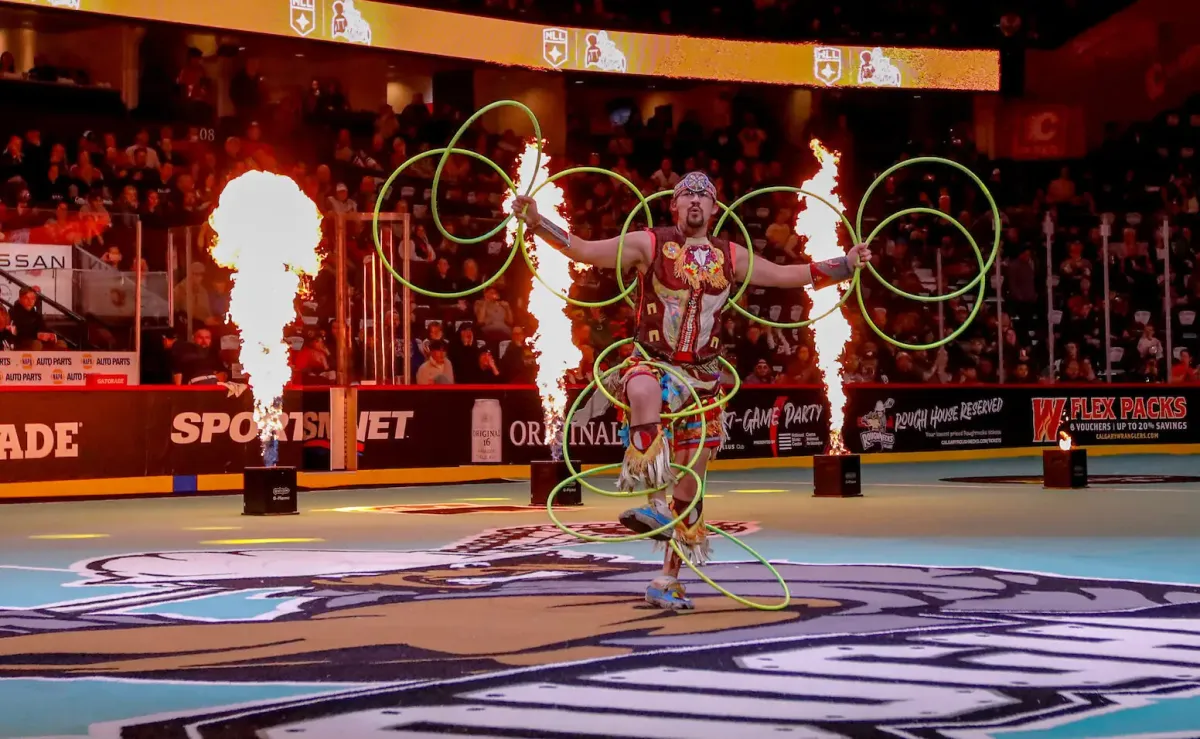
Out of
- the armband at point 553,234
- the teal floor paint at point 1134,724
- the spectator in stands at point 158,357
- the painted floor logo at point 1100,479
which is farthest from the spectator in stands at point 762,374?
the teal floor paint at point 1134,724

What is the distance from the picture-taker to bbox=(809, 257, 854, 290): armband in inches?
362

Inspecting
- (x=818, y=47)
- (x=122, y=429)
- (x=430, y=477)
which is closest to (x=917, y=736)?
(x=122, y=429)

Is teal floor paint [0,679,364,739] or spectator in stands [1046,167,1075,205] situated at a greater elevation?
spectator in stands [1046,167,1075,205]

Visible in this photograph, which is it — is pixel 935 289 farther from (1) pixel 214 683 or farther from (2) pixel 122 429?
(1) pixel 214 683

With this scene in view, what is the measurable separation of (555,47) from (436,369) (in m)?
10.9

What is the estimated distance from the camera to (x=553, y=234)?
8688mm

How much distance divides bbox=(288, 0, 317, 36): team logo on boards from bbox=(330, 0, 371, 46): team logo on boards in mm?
388

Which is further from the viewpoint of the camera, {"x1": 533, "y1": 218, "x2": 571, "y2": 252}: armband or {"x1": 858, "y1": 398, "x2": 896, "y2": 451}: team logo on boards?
{"x1": 858, "y1": 398, "x2": 896, "y2": 451}: team logo on boards

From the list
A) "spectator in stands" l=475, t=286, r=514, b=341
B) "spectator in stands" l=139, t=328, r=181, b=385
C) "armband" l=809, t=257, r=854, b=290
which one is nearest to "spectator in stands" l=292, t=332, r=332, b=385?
"spectator in stands" l=139, t=328, r=181, b=385

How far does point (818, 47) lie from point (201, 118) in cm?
1428

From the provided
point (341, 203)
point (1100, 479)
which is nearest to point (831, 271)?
point (1100, 479)

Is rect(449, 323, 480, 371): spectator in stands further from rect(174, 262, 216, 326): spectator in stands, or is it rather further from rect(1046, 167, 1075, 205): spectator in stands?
rect(1046, 167, 1075, 205): spectator in stands

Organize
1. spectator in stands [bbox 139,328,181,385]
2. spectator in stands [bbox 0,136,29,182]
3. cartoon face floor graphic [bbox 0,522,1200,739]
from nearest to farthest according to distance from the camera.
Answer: cartoon face floor graphic [bbox 0,522,1200,739] < spectator in stands [bbox 139,328,181,385] < spectator in stands [bbox 0,136,29,182]

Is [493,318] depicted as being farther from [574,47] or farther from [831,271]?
[831,271]
